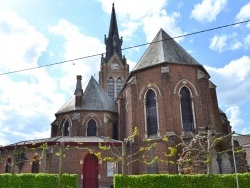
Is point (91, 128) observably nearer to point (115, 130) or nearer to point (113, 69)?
point (115, 130)

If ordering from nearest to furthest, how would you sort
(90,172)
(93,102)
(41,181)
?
(41,181) < (90,172) < (93,102)

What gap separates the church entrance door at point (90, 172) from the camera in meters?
21.4

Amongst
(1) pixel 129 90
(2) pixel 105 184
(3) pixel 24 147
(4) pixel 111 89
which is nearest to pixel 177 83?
(1) pixel 129 90

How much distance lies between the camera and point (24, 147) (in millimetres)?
22016

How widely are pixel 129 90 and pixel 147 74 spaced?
2.19 m

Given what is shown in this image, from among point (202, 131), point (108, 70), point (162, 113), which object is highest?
point (108, 70)

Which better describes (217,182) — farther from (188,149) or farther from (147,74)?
(147,74)

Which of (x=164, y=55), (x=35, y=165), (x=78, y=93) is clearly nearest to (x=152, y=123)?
(x=164, y=55)

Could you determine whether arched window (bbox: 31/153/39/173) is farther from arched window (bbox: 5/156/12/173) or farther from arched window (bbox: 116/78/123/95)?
arched window (bbox: 116/78/123/95)

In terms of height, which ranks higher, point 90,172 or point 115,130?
point 115,130

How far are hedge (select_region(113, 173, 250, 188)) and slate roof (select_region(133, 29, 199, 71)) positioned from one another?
38.4 ft

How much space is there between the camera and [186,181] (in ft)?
43.7

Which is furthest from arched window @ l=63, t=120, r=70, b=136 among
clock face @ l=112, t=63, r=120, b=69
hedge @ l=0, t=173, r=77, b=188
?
→ clock face @ l=112, t=63, r=120, b=69

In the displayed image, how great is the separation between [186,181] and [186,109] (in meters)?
9.86
